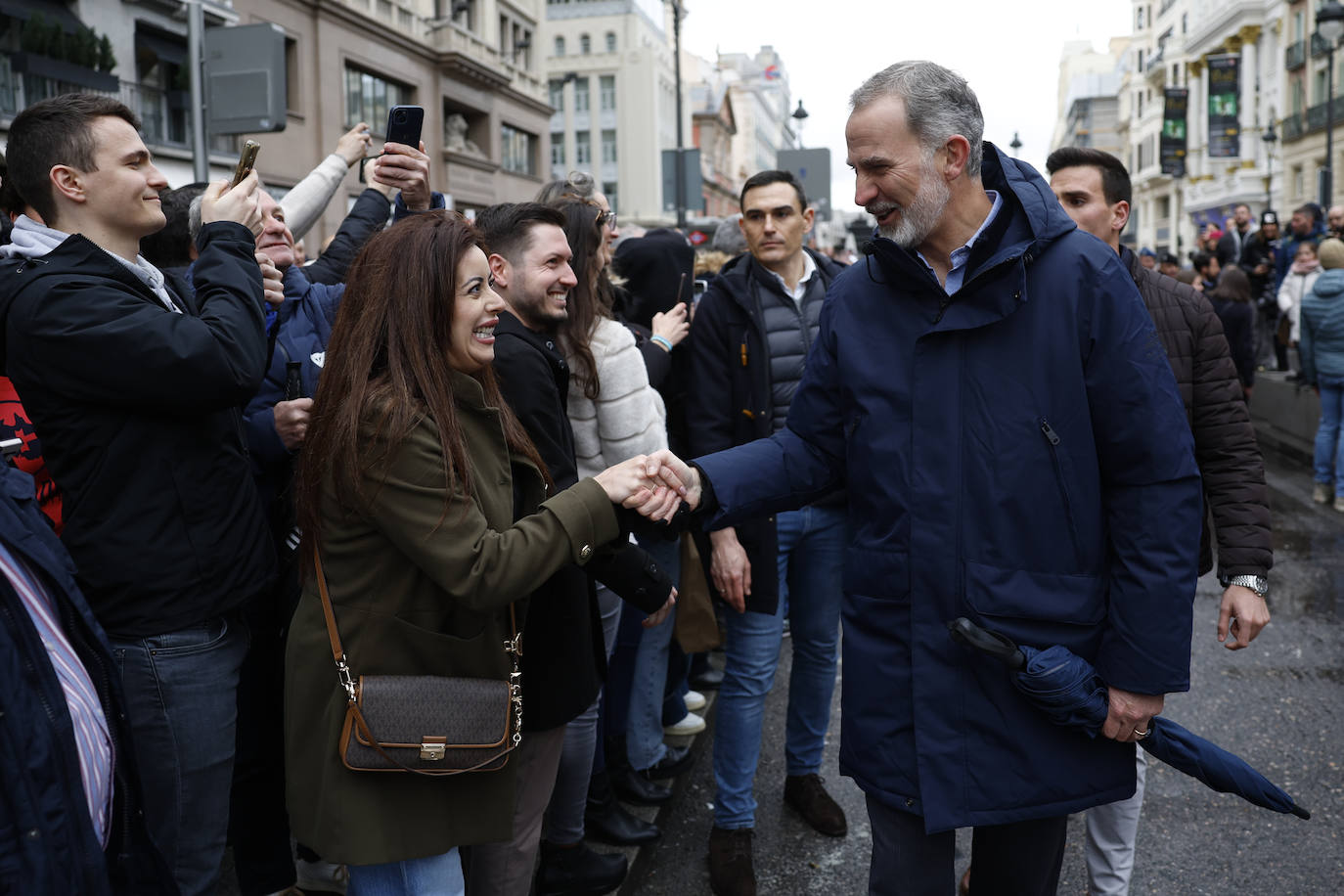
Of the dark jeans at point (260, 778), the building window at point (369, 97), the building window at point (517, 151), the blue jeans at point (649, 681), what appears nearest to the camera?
the dark jeans at point (260, 778)

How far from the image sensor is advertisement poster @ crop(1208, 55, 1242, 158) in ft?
A: 131

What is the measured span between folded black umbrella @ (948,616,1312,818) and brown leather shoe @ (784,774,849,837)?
6.03ft

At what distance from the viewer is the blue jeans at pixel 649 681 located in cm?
430

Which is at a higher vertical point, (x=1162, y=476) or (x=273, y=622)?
(x=1162, y=476)

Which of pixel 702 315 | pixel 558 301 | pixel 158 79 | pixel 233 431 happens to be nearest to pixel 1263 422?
pixel 702 315

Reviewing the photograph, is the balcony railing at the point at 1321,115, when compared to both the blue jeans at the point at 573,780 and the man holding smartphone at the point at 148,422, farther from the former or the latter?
the man holding smartphone at the point at 148,422

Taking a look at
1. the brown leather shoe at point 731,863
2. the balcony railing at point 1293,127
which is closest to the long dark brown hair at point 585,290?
the brown leather shoe at point 731,863

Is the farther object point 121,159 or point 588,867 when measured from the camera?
point 588,867

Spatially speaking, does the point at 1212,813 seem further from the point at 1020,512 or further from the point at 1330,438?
the point at 1330,438

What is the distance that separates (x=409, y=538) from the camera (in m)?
2.23

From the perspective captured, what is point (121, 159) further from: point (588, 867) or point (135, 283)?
point (588, 867)

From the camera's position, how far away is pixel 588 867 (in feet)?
11.8

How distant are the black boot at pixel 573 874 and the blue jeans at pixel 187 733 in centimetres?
121

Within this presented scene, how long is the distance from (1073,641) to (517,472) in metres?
1.36
